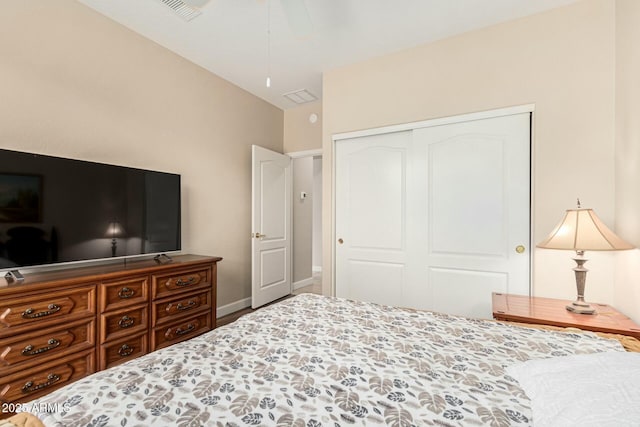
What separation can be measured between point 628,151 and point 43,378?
3798mm

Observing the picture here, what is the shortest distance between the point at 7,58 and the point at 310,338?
2.64 m

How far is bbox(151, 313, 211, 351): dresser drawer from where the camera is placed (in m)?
2.31

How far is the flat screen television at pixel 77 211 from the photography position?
1.77 m

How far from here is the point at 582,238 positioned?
1678 mm

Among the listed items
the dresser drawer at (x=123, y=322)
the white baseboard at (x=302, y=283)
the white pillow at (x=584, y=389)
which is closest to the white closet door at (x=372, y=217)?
the white baseboard at (x=302, y=283)

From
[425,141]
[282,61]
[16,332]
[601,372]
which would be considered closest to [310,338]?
[601,372]

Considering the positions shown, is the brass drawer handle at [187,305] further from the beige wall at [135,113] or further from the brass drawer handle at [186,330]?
the beige wall at [135,113]

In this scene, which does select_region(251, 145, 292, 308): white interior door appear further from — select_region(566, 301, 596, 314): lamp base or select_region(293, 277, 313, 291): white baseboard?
select_region(566, 301, 596, 314): lamp base

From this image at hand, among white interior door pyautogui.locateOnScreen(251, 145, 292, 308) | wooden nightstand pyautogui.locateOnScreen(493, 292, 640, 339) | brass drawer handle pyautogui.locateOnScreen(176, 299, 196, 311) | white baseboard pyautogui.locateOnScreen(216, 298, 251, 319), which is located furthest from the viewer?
white interior door pyautogui.locateOnScreen(251, 145, 292, 308)

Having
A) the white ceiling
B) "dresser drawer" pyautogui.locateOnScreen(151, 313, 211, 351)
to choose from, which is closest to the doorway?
the white ceiling

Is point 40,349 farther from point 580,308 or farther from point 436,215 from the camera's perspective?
point 580,308

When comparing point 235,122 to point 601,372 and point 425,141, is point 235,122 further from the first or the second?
point 601,372

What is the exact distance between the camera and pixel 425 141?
2719mm

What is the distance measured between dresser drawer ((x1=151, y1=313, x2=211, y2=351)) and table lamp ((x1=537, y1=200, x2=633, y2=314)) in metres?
2.74
